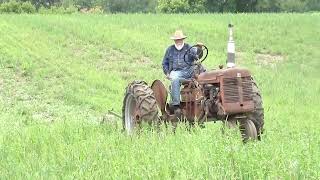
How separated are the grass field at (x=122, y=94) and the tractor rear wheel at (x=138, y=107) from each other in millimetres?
426

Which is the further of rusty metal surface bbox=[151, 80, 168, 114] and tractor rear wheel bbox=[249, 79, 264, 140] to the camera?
rusty metal surface bbox=[151, 80, 168, 114]

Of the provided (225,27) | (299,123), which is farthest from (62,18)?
(299,123)

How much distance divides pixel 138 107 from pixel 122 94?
8.04 metres

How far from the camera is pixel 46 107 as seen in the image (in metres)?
15.2

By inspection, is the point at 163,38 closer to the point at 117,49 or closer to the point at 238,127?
the point at 117,49

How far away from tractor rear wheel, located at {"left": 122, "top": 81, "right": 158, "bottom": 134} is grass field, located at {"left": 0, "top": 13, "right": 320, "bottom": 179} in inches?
16.8

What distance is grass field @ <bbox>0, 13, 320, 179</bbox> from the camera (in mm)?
6023

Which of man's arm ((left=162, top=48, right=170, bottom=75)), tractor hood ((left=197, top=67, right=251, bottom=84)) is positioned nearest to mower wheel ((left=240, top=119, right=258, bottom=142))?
tractor hood ((left=197, top=67, right=251, bottom=84))

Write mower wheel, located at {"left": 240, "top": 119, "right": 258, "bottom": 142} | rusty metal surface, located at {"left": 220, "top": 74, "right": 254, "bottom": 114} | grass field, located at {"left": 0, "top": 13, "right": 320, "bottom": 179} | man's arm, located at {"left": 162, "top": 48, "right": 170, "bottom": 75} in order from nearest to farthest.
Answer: grass field, located at {"left": 0, "top": 13, "right": 320, "bottom": 179} → mower wheel, located at {"left": 240, "top": 119, "right": 258, "bottom": 142} → rusty metal surface, located at {"left": 220, "top": 74, "right": 254, "bottom": 114} → man's arm, located at {"left": 162, "top": 48, "right": 170, "bottom": 75}

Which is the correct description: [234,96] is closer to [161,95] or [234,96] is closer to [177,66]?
[177,66]

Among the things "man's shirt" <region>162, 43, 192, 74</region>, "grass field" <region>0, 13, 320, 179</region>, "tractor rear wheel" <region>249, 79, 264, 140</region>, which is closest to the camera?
"grass field" <region>0, 13, 320, 179</region>

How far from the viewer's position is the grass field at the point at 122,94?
6023 mm

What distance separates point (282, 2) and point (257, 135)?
6721cm

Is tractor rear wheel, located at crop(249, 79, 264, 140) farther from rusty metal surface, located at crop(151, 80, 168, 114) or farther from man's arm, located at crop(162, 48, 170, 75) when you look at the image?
man's arm, located at crop(162, 48, 170, 75)
